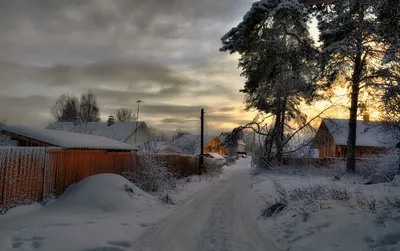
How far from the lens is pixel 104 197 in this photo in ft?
33.8

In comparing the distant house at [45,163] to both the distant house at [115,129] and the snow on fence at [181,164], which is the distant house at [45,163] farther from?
the distant house at [115,129]

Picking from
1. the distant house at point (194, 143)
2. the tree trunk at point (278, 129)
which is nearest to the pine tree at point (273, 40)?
the tree trunk at point (278, 129)

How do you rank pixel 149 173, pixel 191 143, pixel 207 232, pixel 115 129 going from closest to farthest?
pixel 207 232 → pixel 149 173 → pixel 115 129 → pixel 191 143

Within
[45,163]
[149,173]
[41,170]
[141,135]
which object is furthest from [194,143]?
[41,170]

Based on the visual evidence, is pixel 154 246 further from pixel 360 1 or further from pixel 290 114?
pixel 290 114

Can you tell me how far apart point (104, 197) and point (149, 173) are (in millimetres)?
4687

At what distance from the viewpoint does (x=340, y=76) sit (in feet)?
55.9

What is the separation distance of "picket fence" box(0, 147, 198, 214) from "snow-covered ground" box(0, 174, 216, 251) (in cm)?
40

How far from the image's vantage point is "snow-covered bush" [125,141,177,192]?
14.9m

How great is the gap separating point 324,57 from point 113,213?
8156mm

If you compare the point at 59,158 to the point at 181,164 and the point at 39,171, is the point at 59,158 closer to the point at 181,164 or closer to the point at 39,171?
the point at 39,171

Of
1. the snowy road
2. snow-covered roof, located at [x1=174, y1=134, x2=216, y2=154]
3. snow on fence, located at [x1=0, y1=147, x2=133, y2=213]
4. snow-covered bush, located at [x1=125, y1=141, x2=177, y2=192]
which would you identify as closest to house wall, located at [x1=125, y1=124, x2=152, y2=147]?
snow-covered roof, located at [x1=174, y1=134, x2=216, y2=154]

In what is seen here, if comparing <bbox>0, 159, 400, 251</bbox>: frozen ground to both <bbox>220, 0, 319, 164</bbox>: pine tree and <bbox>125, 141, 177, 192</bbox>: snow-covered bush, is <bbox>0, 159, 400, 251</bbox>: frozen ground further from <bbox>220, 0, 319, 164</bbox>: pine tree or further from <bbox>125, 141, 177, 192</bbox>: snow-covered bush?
<bbox>220, 0, 319, 164</bbox>: pine tree

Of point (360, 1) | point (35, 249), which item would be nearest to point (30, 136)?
point (35, 249)
